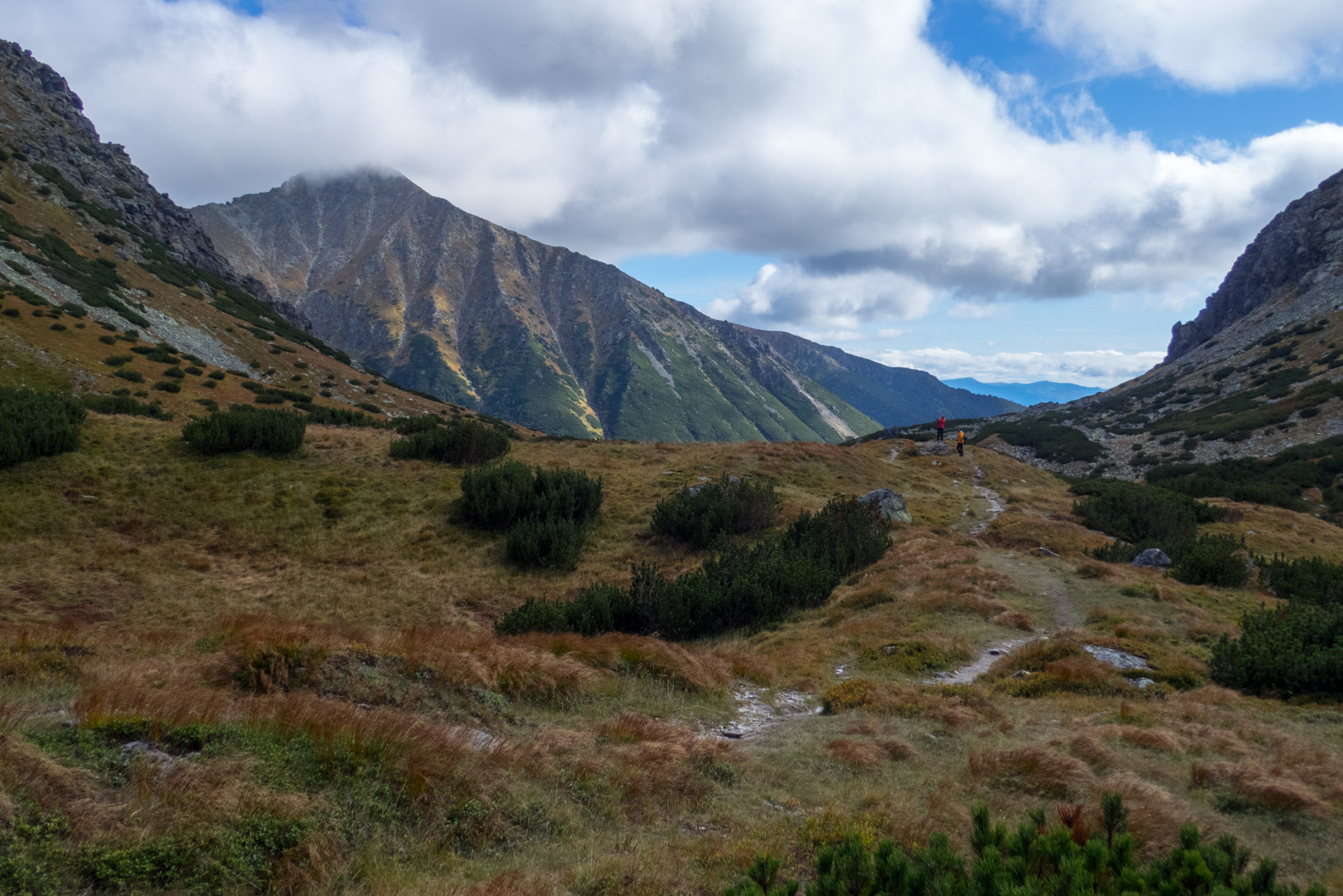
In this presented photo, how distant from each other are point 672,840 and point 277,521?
18.8m

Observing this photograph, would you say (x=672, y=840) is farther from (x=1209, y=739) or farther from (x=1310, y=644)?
(x=1310, y=644)

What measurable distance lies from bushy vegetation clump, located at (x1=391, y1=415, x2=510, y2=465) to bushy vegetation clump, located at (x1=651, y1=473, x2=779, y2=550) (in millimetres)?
8714

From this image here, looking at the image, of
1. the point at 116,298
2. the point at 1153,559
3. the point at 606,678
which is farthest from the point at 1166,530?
the point at 116,298

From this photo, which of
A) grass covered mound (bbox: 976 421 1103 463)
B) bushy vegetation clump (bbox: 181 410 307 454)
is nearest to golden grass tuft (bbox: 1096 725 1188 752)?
bushy vegetation clump (bbox: 181 410 307 454)

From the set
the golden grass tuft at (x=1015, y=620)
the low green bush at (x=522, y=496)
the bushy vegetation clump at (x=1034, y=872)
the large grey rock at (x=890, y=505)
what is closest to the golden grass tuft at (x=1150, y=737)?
the bushy vegetation clump at (x=1034, y=872)

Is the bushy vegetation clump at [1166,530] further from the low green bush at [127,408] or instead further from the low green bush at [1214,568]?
the low green bush at [127,408]

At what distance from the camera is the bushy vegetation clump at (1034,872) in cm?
385

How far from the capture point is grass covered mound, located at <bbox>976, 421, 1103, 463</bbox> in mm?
71562

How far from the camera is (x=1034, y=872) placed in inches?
170

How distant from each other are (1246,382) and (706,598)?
104 meters

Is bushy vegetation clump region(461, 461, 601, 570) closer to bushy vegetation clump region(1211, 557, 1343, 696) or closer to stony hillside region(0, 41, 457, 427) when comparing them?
bushy vegetation clump region(1211, 557, 1343, 696)

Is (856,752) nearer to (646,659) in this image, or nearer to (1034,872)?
(1034,872)

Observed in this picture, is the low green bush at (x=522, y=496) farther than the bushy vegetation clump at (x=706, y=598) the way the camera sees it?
Yes

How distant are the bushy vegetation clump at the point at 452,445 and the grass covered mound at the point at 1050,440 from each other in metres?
69.5
